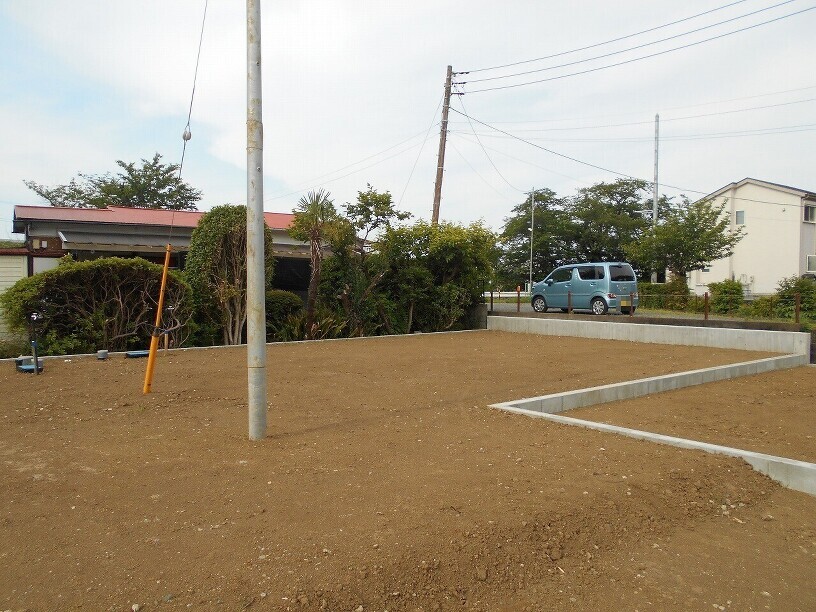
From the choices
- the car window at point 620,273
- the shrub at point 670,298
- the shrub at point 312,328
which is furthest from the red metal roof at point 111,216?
the shrub at point 670,298

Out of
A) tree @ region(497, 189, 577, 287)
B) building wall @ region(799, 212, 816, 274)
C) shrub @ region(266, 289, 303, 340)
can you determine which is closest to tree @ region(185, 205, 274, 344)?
shrub @ region(266, 289, 303, 340)

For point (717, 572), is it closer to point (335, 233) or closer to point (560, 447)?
point (560, 447)

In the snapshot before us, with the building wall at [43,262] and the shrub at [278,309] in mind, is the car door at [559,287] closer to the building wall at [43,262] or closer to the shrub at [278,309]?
the shrub at [278,309]

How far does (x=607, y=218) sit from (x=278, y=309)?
37039 millimetres

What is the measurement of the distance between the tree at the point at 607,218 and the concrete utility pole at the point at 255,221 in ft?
143

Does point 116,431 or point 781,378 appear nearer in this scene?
point 116,431

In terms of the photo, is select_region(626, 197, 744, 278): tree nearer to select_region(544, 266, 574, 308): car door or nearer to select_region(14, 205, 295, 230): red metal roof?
select_region(544, 266, 574, 308): car door

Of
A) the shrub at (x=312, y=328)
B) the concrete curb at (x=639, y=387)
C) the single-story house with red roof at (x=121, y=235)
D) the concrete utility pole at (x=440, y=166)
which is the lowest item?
the concrete curb at (x=639, y=387)

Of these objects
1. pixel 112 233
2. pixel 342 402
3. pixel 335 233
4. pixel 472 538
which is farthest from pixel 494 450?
pixel 112 233

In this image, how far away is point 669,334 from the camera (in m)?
13.8

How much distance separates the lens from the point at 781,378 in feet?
32.0

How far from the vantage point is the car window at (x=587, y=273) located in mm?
19359

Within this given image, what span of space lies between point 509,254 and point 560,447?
46.5 meters

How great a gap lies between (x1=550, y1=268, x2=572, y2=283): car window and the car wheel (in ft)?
4.42
